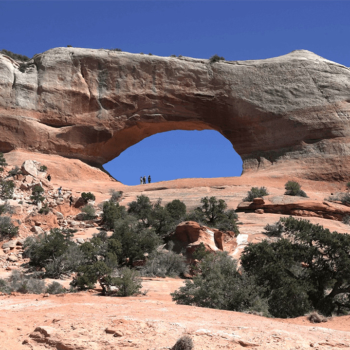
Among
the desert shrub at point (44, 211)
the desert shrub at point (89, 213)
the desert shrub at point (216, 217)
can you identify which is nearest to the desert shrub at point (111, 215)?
the desert shrub at point (89, 213)

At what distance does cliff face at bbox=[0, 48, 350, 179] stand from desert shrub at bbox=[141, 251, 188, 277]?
19.0 m

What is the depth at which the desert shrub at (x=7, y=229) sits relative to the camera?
16219 mm

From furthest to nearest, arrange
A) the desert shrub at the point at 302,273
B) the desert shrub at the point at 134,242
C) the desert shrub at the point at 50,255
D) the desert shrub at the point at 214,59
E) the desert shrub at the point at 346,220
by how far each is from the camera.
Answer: the desert shrub at the point at 214,59 < the desert shrub at the point at 346,220 < the desert shrub at the point at 134,242 < the desert shrub at the point at 50,255 < the desert shrub at the point at 302,273

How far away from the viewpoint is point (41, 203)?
20203mm

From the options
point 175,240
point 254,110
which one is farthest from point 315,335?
point 254,110

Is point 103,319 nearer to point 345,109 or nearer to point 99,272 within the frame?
point 99,272

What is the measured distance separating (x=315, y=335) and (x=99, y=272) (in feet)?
20.0

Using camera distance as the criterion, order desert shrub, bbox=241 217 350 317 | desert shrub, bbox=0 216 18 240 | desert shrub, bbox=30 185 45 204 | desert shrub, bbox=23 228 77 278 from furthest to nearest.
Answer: desert shrub, bbox=30 185 45 204
desert shrub, bbox=0 216 18 240
desert shrub, bbox=23 228 77 278
desert shrub, bbox=241 217 350 317

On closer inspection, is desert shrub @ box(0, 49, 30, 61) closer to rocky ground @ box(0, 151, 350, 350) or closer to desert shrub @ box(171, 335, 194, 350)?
rocky ground @ box(0, 151, 350, 350)

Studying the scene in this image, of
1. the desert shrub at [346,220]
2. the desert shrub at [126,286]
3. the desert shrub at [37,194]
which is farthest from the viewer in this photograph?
the desert shrub at [346,220]

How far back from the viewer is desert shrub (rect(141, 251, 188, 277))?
558 inches

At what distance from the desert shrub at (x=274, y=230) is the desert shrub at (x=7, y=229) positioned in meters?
9.16

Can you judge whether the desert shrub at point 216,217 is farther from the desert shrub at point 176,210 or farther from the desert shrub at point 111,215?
the desert shrub at point 111,215

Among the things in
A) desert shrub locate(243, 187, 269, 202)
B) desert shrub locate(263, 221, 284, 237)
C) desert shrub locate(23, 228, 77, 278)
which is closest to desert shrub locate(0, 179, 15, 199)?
desert shrub locate(23, 228, 77, 278)
